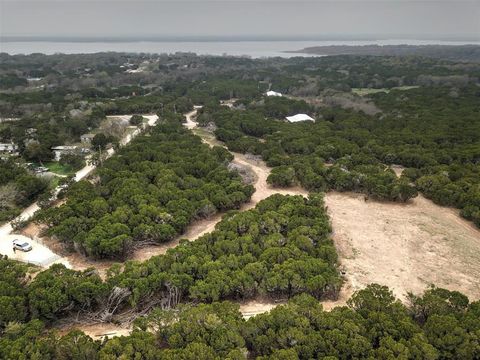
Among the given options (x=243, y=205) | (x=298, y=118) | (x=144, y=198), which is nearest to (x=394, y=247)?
(x=243, y=205)

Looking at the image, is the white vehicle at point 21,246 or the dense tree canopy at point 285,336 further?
the white vehicle at point 21,246

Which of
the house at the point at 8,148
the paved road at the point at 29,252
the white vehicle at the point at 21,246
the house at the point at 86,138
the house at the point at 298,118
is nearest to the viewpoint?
the paved road at the point at 29,252

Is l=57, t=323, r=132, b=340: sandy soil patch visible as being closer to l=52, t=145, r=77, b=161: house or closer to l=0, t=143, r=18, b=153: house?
l=52, t=145, r=77, b=161: house

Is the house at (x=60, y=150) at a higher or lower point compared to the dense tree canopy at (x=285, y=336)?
lower

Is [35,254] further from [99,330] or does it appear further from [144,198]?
[99,330]

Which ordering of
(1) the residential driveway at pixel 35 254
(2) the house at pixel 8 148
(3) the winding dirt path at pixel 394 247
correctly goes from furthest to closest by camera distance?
(2) the house at pixel 8 148 < (1) the residential driveway at pixel 35 254 < (3) the winding dirt path at pixel 394 247

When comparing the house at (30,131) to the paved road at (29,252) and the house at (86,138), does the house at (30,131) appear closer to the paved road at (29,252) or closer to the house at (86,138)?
the house at (86,138)

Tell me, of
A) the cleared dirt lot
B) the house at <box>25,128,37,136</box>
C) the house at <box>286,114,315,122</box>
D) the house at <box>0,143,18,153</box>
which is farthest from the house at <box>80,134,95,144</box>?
the cleared dirt lot

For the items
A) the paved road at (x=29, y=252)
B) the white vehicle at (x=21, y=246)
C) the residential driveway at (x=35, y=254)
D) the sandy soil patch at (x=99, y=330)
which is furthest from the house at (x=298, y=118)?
the sandy soil patch at (x=99, y=330)
